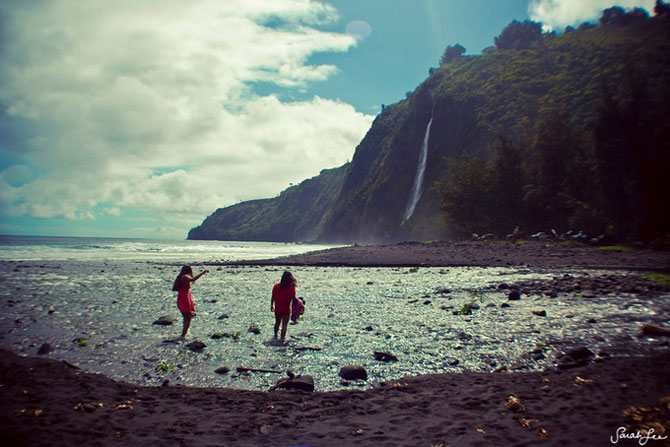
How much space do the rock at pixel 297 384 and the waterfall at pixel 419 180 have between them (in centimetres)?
8002

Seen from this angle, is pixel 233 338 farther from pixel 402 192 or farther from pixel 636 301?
pixel 402 192

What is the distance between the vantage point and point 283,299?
827cm

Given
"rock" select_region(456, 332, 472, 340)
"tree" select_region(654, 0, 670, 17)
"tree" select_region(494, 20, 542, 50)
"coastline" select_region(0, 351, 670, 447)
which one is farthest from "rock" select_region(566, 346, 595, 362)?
"tree" select_region(494, 20, 542, 50)

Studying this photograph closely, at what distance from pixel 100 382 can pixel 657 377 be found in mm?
8260

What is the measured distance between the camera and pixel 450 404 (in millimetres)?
4551

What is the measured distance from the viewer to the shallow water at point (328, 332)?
20.6 ft

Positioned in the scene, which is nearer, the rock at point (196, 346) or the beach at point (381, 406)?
the beach at point (381, 406)

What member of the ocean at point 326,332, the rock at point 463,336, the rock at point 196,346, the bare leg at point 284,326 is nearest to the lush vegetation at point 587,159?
the ocean at point 326,332

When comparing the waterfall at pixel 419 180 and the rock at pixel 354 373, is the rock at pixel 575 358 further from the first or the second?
the waterfall at pixel 419 180

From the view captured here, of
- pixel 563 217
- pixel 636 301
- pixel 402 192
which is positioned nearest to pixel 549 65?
pixel 402 192

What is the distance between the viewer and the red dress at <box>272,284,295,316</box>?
26.9ft

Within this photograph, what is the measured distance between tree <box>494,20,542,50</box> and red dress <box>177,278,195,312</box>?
148 m

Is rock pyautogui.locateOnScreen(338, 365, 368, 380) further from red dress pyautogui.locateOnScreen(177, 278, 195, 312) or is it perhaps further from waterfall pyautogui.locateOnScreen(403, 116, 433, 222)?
waterfall pyautogui.locateOnScreen(403, 116, 433, 222)

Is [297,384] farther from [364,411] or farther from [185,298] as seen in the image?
[185,298]
